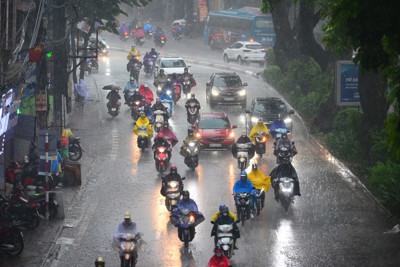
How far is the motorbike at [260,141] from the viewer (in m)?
36.2

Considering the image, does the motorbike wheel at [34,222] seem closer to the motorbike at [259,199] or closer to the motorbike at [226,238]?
the motorbike at [226,238]

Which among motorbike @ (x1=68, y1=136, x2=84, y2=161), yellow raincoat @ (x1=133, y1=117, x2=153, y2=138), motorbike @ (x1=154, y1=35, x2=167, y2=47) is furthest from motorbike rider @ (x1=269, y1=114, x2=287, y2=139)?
motorbike @ (x1=154, y1=35, x2=167, y2=47)

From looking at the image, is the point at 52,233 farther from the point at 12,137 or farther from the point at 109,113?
the point at 109,113

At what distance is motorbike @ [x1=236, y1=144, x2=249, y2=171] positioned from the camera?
3347 centimetres

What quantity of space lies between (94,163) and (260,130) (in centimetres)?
615

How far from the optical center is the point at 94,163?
35938 millimetres

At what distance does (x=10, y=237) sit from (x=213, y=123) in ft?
53.0

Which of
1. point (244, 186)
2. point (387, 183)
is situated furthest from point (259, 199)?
point (387, 183)

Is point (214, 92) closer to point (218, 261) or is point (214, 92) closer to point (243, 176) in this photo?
point (243, 176)

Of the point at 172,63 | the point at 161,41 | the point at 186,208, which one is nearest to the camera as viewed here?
the point at 186,208

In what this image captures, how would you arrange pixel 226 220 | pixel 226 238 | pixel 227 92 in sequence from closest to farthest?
pixel 226 238
pixel 226 220
pixel 227 92

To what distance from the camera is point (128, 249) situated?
21250 millimetres

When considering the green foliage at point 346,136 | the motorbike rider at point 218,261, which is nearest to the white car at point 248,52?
the green foliage at point 346,136

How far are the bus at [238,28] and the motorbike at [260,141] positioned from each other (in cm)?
4150
